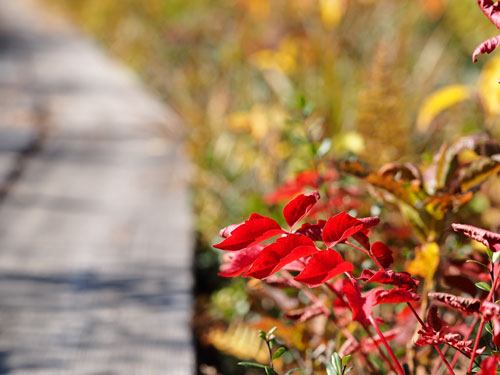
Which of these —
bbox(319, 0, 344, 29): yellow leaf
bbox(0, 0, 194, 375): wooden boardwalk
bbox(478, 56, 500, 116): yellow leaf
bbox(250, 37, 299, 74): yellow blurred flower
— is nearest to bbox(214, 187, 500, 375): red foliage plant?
bbox(0, 0, 194, 375): wooden boardwalk

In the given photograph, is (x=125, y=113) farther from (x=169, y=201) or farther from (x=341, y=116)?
(x=341, y=116)

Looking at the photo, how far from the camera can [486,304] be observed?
1.99ft

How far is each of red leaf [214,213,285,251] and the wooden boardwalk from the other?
0.55 metres

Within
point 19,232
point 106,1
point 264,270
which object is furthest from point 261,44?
point 106,1

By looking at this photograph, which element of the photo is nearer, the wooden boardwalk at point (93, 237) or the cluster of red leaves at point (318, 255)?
the cluster of red leaves at point (318, 255)

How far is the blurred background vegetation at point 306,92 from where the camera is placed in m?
1.75

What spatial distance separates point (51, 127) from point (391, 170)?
2.96 m

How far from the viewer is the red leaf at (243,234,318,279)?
707 millimetres

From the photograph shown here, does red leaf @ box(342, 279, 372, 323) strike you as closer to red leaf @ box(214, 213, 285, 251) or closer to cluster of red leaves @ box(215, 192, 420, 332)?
cluster of red leaves @ box(215, 192, 420, 332)

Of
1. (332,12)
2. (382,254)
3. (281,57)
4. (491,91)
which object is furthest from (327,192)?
(281,57)

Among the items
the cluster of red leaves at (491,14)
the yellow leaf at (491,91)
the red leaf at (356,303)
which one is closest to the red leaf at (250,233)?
the red leaf at (356,303)

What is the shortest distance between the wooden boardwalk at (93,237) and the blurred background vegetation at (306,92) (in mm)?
191

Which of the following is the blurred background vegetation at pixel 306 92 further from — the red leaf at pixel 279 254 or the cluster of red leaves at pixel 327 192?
the red leaf at pixel 279 254

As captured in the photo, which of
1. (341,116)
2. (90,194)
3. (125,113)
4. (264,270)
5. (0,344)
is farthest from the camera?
(125,113)
